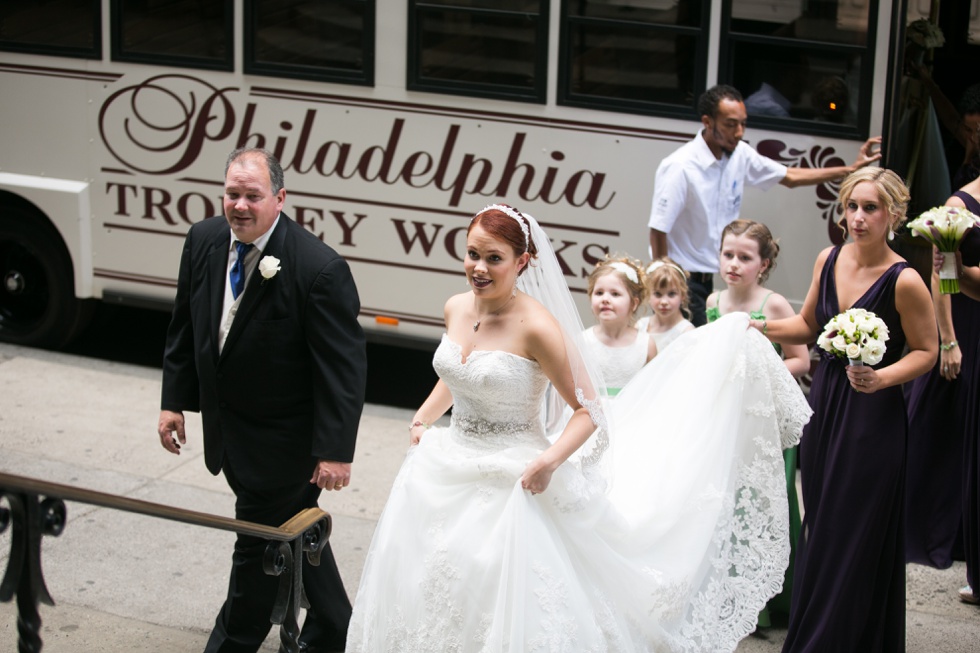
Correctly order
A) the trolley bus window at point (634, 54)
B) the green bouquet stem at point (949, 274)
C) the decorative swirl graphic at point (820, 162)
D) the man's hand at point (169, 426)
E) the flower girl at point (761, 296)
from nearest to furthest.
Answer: the man's hand at point (169, 426) → the flower girl at point (761, 296) → the green bouquet stem at point (949, 274) → the decorative swirl graphic at point (820, 162) → the trolley bus window at point (634, 54)

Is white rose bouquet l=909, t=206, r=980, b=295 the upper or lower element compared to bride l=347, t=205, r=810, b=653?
upper

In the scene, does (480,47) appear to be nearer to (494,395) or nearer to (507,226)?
(507,226)

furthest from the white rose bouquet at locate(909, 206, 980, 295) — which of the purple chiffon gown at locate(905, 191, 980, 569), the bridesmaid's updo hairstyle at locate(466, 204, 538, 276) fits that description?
the bridesmaid's updo hairstyle at locate(466, 204, 538, 276)

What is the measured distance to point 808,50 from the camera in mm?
7277

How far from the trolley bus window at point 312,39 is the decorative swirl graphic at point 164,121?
36 cm

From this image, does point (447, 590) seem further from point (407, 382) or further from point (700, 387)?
point (407, 382)

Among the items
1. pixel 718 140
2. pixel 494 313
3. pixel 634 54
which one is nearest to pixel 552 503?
pixel 494 313

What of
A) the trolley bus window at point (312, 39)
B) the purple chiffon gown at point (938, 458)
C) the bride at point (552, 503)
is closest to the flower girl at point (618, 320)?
the bride at point (552, 503)

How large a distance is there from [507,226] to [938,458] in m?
3.16

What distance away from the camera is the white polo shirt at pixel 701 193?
7.11 m

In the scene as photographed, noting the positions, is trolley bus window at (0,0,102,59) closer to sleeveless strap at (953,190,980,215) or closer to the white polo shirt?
the white polo shirt

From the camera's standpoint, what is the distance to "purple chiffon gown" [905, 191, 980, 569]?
Answer: 6.25m

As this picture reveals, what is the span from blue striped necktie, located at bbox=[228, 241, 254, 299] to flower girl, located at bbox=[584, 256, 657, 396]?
5.65 ft

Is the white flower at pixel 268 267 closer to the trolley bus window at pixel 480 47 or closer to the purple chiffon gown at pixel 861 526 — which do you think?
the purple chiffon gown at pixel 861 526
